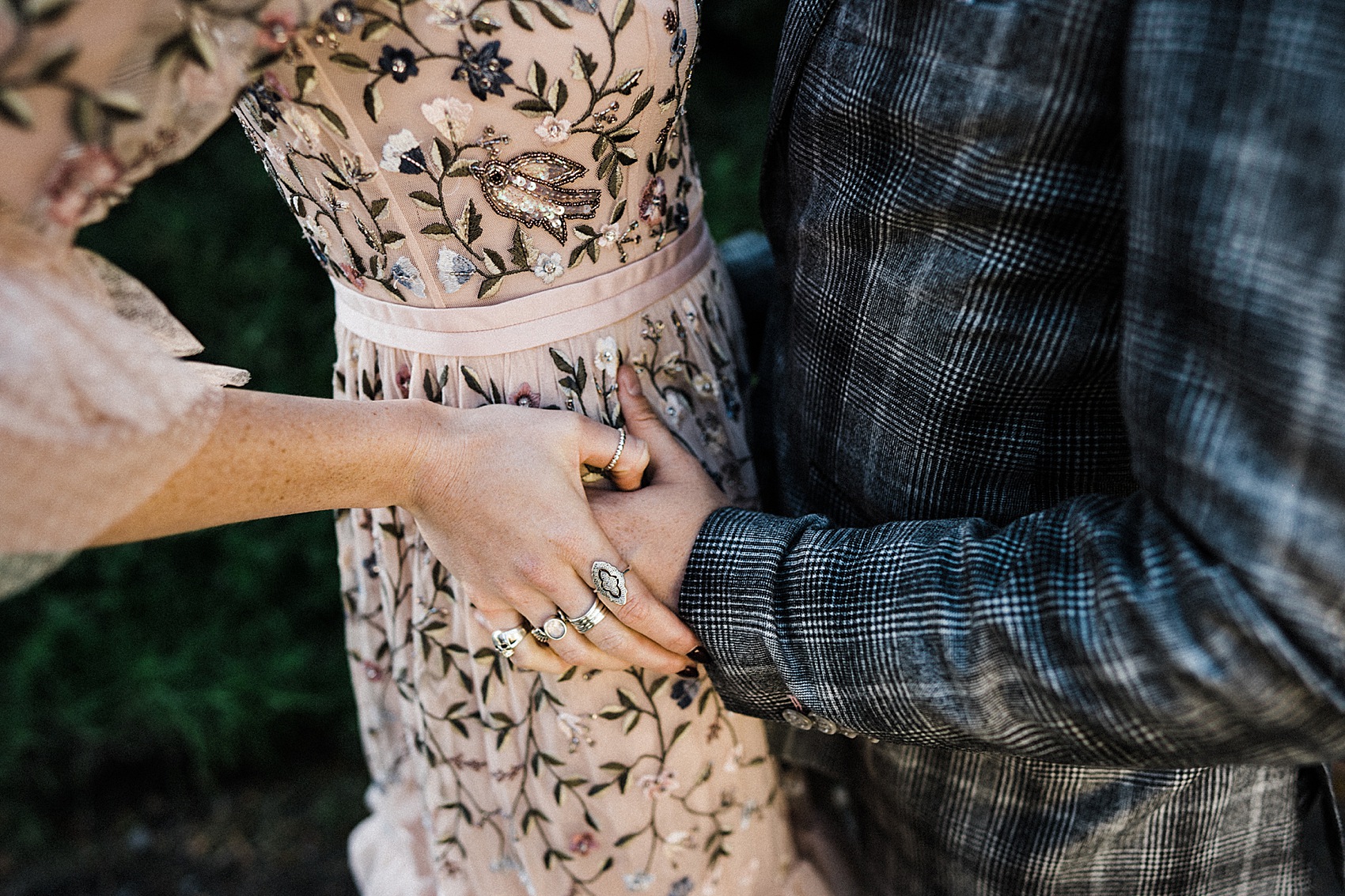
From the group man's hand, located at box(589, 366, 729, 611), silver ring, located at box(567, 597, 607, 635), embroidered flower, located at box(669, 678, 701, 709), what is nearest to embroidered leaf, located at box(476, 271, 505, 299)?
man's hand, located at box(589, 366, 729, 611)

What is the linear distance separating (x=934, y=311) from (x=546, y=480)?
14.7 inches

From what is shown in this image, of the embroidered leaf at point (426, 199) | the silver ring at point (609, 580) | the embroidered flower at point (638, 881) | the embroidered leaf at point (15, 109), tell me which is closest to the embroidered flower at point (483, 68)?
the embroidered leaf at point (426, 199)

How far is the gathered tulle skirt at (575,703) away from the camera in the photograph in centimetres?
98

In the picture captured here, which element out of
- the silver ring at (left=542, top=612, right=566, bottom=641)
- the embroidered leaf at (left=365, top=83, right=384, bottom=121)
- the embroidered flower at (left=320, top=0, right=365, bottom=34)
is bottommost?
the silver ring at (left=542, top=612, right=566, bottom=641)

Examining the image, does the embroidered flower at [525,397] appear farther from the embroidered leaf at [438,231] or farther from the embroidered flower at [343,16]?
the embroidered flower at [343,16]

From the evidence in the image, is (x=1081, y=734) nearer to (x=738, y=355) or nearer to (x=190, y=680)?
(x=738, y=355)

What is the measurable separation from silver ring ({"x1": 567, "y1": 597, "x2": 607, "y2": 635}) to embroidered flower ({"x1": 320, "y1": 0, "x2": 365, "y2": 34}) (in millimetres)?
534

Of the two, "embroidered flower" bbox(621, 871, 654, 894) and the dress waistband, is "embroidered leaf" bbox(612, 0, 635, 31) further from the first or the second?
"embroidered flower" bbox(621, 871, 654, 894)

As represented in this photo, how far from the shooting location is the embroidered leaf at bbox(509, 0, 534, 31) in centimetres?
79

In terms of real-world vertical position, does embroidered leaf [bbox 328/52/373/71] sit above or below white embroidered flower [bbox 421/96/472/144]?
above

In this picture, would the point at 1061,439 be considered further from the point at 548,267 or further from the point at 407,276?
the point at 407,276

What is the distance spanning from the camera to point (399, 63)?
79 centimetres

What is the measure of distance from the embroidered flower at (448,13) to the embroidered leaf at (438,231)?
17 centimetres

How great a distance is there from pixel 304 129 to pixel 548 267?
249 millimetres
